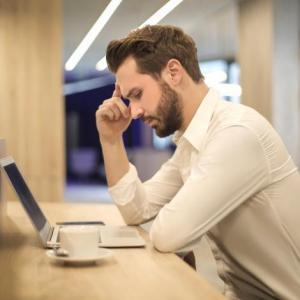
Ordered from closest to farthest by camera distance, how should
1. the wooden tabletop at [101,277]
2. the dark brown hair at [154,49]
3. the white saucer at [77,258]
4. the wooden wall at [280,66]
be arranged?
the wooden tabletop at [101,277] < the white saucer at [77,258] < the dark brown hair at [154,49] < the wooden wall at [280,66]

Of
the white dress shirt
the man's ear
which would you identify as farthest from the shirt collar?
the man's ear

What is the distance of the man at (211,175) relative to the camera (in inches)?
54.6

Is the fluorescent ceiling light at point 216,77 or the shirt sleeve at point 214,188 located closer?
the shirt sleeve at point 214,188

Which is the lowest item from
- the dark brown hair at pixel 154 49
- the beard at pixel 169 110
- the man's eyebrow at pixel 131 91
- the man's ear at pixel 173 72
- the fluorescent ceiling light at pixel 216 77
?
the fluorescent ceiling light at pixel 216 77

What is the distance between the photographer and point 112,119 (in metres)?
1.98

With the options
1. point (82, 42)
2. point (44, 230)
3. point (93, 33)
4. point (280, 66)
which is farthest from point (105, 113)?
point (82, 42)

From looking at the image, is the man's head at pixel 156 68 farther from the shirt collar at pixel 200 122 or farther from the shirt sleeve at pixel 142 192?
the shirt sleeve at pixel 142 192

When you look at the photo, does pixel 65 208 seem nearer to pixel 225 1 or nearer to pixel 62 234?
pixel 62 234

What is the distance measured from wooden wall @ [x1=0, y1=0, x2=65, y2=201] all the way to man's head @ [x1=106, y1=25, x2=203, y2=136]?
2987 millimetres

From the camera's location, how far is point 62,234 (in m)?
1.27

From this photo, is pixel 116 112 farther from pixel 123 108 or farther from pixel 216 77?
pixel 216 77

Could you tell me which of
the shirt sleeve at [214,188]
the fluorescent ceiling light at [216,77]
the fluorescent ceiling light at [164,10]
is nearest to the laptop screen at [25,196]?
the shirt sleeve at [214,188]

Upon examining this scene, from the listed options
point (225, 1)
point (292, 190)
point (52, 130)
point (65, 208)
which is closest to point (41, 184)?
point (52, 130)

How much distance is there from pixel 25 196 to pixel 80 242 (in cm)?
33
